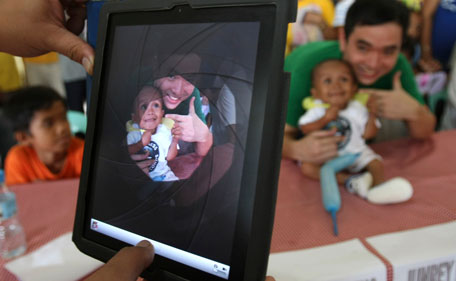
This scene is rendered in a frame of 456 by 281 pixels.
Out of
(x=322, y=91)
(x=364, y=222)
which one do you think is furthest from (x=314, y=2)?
(x=364, y=222)

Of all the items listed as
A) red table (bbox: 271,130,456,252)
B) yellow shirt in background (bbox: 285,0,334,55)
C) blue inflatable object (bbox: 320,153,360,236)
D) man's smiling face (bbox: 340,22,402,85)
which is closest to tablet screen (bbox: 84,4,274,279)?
red table (bbox: 271,130,456,252)

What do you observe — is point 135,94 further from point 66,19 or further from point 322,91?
point 322,91

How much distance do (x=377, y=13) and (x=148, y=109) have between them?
970 millimetres

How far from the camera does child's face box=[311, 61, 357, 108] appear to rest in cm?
110

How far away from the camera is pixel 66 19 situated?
733mm

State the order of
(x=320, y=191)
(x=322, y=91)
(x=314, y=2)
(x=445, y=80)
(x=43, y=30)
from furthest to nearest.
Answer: (x=314, y=2) → (x=445, y=80) → (x=322, y=91) → (x=320, y=191) → (x=43, y=30)

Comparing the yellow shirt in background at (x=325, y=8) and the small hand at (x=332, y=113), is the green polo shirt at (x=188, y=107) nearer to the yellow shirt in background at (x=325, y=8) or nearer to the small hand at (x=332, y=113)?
the small hand at (x=332, y=113)

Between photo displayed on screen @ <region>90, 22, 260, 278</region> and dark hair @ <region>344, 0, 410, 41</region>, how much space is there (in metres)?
0.92

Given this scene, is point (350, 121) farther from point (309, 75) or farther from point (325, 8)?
point (325, 8)

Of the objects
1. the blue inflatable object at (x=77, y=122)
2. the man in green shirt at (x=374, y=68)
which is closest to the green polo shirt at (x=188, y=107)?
the man in green shirt at (x=374, y=68)

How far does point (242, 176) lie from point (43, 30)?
527mm

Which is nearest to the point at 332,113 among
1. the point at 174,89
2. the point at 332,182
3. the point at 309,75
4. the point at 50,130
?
the point at 309,75

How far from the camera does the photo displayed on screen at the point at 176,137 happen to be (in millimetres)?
382

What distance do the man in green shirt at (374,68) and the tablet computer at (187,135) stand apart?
2.22ft
